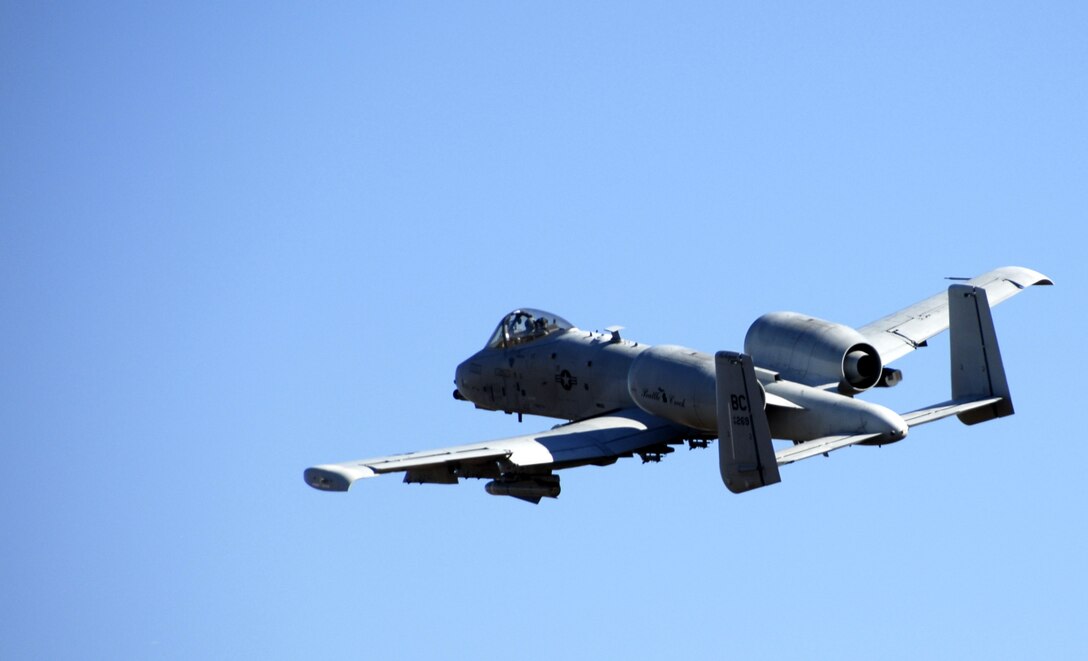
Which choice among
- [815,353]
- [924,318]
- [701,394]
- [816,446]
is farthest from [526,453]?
[924,318]

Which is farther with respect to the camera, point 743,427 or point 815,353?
point 815,353

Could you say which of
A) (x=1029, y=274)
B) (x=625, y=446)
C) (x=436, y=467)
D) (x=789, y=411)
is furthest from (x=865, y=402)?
(x=1029, y=274)

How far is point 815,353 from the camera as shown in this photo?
54.5 metres

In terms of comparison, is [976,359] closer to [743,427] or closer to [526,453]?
[743,427]

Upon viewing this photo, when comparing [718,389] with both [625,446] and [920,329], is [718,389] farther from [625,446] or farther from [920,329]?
[920,329]

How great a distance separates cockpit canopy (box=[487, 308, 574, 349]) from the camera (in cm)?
5747

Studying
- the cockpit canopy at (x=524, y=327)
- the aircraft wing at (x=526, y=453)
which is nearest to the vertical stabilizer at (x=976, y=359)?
the aircraft wing at (x=526, y=453)

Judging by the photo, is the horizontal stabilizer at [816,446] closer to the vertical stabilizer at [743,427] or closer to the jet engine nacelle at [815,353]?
the vertical stabilizer at [743,427]

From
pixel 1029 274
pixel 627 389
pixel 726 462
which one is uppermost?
pixel 1029 274

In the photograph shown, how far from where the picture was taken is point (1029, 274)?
62.7m

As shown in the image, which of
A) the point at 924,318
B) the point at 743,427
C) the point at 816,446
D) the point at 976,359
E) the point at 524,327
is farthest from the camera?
the point at 924,318

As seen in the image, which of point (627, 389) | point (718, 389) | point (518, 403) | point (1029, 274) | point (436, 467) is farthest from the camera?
point (1029, 274)

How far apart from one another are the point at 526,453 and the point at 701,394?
3.98m

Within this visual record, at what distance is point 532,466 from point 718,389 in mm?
5919
